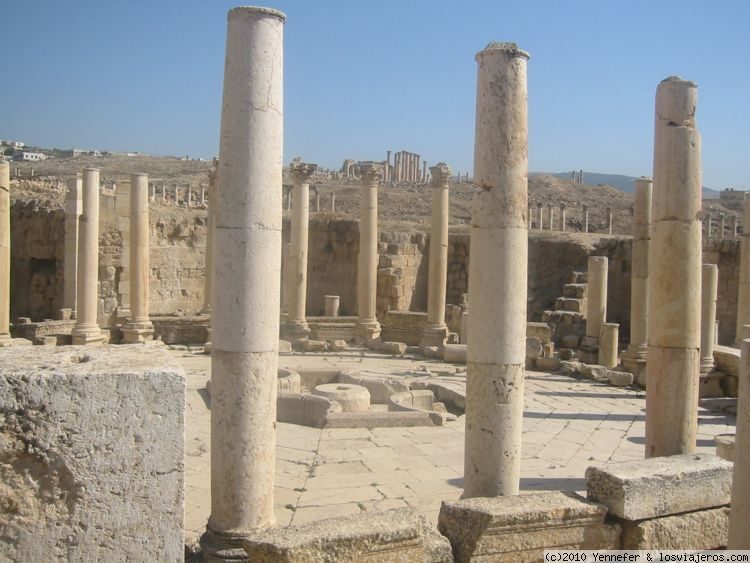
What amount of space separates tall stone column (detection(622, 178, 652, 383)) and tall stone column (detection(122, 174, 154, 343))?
11.8 metres

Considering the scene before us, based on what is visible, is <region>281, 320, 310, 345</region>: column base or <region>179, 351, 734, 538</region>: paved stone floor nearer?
<region>179, 351, 734, 538</region>: paved stone floor

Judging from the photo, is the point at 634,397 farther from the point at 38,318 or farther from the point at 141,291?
the point at 38,318

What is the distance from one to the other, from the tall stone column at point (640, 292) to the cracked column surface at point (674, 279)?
7674mm

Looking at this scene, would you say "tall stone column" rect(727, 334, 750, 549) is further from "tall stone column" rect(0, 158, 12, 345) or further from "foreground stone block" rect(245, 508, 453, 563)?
"tall stone column" rect(0, 158, 12, 345)

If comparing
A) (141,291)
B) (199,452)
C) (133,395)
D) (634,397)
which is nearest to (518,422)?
(133,395)

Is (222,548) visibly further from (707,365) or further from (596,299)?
(596,299)

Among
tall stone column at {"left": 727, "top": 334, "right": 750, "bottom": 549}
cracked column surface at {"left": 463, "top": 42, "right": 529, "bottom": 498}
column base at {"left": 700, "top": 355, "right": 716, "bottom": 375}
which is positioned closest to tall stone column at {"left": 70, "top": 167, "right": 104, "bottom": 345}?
cracked column surface at {"left": 463, "top": 42, "right": 529, "bottom": 498}

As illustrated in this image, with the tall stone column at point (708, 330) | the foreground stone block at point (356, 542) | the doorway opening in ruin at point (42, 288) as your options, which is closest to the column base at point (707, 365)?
the tall stone column at point (708, 330)

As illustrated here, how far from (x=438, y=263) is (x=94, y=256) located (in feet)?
28.3

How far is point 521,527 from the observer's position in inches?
238

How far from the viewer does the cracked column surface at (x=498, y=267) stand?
22.2ft

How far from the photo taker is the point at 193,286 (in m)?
28.3

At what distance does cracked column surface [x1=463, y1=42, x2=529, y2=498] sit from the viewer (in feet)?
22.2

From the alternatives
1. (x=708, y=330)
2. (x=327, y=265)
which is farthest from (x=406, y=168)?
(x=708, y=330)
